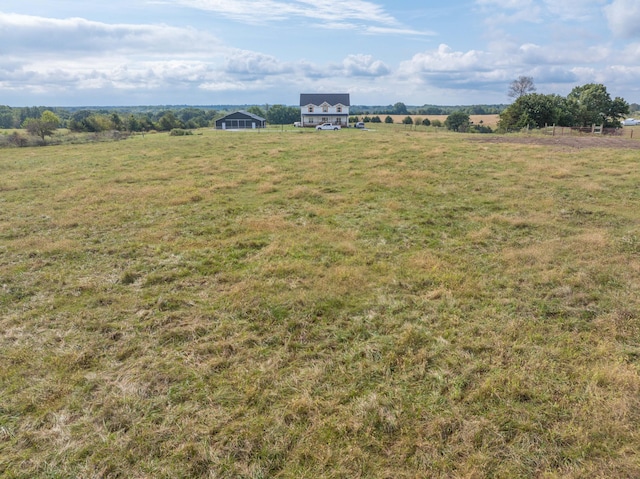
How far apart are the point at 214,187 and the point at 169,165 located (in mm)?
6929

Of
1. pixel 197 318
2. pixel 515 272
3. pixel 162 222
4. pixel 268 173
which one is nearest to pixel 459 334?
pixel 515 272

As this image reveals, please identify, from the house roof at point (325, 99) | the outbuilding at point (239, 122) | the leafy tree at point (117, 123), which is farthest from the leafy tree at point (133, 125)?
the house roof at point (325, 99)

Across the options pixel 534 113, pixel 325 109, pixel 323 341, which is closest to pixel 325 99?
pixel 325 109

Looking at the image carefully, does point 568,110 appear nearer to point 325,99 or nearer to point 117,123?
point 325,99

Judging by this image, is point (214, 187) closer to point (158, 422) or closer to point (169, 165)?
point (169, 165)

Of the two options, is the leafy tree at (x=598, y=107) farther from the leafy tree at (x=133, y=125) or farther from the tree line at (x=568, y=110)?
the leafy tree at (x=133, y=125)

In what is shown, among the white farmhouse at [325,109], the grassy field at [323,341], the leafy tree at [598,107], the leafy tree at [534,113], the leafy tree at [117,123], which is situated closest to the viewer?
the grassy field at [323,341]

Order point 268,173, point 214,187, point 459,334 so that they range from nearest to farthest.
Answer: point 459,334, point 214,187, point 268,173

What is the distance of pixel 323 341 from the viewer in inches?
198

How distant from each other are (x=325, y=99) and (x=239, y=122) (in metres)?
16.1

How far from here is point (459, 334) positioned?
16.8 feet

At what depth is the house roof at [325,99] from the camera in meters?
66.1

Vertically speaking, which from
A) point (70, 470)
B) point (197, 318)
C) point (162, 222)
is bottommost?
point (70, 470)

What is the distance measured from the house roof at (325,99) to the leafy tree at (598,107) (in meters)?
34.7
